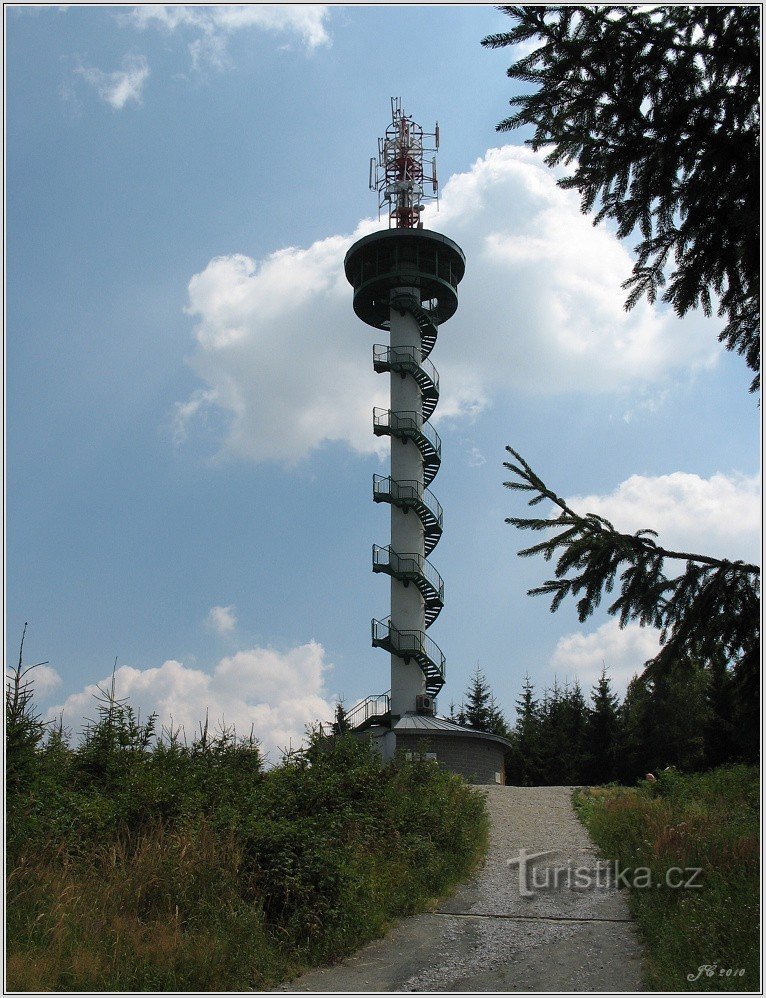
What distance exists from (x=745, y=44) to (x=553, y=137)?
4.27ft

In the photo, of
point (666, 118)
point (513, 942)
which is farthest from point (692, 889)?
point (666, 118)

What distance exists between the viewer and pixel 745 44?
16.9ft

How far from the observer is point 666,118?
529cm

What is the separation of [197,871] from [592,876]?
693 cm

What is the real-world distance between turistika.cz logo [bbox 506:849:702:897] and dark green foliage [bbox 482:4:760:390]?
691cm

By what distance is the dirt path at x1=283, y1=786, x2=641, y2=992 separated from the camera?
7836 millimetres

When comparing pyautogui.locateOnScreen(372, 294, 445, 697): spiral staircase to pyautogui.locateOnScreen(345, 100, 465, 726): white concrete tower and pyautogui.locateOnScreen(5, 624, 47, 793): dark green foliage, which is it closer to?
pyautogui.locateOnScreen(345, 100, 465, 726): white concrete tower

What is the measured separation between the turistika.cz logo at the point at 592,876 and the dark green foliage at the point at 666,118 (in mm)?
6912

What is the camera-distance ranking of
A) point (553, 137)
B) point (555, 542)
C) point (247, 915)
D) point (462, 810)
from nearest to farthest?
point (553, 137) < point (555, 542) < point (247, 915) < point (462, 810)

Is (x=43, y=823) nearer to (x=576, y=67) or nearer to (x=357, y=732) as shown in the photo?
(x=576, y=67)

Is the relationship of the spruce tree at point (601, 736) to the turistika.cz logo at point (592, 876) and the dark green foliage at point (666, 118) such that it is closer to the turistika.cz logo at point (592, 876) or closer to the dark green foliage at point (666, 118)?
the turistika.cz logo at point (592, 876)

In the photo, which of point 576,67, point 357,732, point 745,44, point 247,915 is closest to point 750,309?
point 745,44

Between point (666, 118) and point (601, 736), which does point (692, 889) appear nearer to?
point (666, 118)

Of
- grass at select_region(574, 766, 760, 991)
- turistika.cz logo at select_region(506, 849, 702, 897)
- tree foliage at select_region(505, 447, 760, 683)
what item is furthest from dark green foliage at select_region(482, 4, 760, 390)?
turistika.cz logo at select_region(506, 849, 702, 897)
